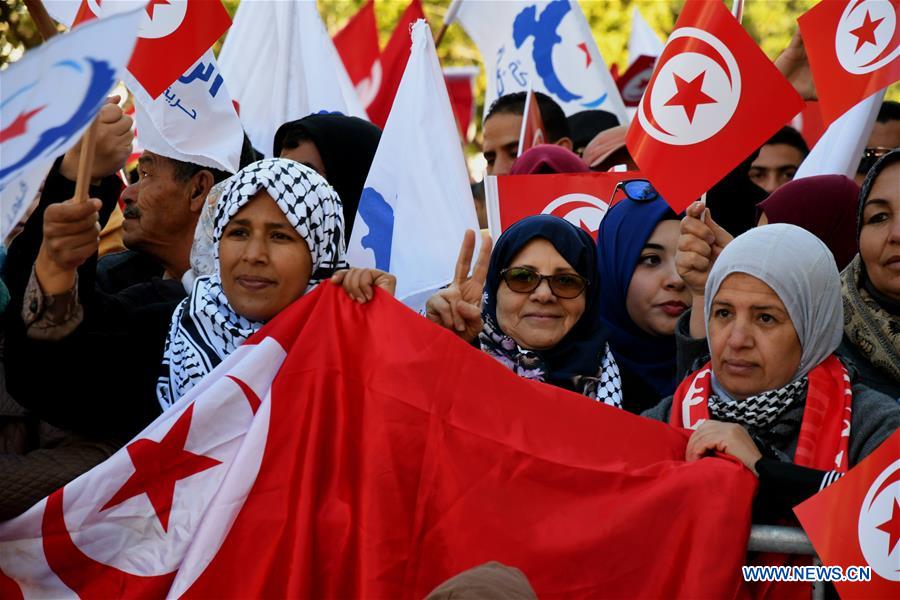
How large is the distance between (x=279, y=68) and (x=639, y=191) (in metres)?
2.53

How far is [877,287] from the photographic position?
4484 mm

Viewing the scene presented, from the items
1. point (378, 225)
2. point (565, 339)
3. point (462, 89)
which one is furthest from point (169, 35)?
point (462, 89)

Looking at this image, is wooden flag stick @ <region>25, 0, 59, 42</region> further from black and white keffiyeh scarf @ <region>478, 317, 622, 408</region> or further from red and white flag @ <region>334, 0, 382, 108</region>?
red and white flag @ <region>334, 0, 382, 108</region>

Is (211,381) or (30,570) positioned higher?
(211,381)

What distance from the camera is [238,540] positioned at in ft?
12.0

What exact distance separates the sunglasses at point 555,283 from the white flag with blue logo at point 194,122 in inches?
50.1

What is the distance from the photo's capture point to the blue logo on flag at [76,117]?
9.68ft

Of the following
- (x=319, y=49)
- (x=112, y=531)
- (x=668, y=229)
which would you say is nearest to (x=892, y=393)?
(x=668, y=229)

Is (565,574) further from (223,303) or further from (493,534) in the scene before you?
(223,303)

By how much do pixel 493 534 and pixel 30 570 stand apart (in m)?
1.19

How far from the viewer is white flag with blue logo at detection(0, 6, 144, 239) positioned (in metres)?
2.93

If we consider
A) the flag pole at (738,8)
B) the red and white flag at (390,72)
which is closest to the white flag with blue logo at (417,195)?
the flag pole at (738,8)

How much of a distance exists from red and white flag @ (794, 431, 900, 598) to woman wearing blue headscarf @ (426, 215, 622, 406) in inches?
46.4

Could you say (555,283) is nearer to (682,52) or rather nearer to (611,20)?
(682,52)
